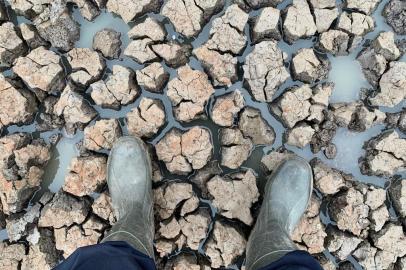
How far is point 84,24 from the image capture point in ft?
6.97

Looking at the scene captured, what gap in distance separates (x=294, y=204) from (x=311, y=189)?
0.11 m

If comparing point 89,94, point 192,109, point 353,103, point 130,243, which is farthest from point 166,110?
point 353,103

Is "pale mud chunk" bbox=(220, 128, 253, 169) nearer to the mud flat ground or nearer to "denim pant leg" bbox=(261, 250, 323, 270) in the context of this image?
the mud flat ground

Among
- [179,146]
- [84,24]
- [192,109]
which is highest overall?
[84,24]

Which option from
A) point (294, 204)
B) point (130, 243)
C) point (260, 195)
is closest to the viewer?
point (130, 243)

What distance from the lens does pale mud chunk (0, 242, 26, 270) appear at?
204 cm

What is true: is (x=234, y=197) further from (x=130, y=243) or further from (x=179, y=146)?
(x=130, y=243)

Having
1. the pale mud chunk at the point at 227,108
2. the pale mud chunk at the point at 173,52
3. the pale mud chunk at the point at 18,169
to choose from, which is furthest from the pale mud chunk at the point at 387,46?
the pale mud chunk at the point at 18,169

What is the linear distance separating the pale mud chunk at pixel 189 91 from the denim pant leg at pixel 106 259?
707 mm

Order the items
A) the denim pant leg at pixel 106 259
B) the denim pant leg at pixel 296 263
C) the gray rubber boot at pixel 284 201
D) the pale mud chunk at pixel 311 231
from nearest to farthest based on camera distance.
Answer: the denim pant leg at pixel 106 259
the denim pant leg at pixel 296 263
the gray rubber boot at pixel 284 201
the pale mud chunk at pixel 311 231

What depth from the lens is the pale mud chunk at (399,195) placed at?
2004 mm

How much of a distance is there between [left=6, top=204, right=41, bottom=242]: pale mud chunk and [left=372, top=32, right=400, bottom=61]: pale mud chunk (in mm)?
1866

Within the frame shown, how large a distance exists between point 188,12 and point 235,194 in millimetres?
917

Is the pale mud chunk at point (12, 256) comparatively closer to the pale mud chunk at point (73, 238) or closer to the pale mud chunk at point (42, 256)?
the pale mud chunk at point (42, 256)
